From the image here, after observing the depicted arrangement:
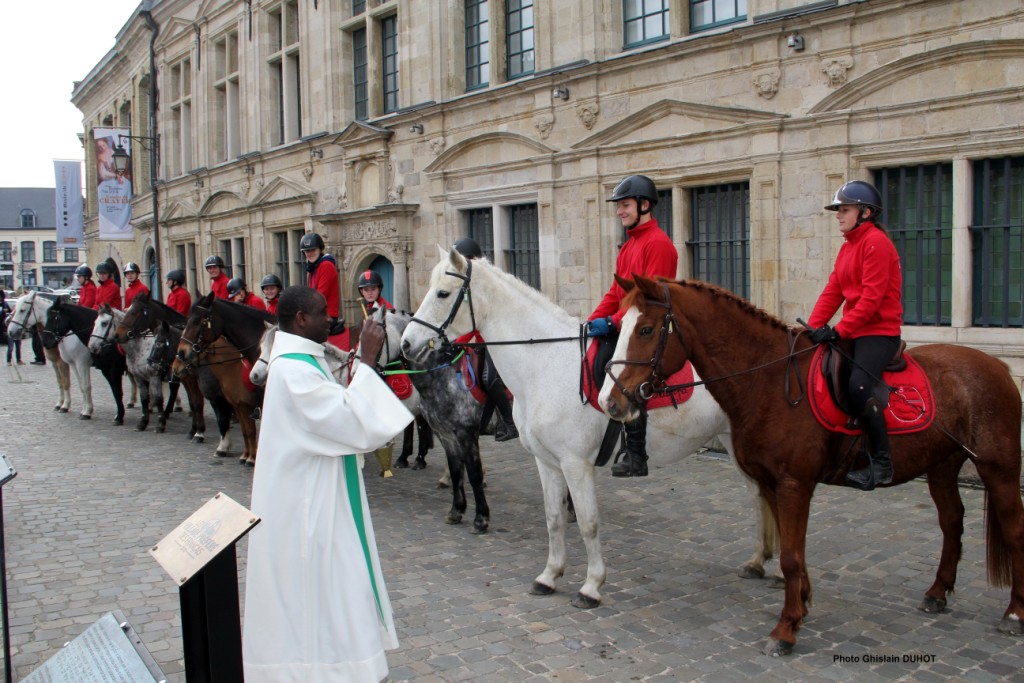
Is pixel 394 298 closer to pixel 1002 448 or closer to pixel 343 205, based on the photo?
pixel 343 205

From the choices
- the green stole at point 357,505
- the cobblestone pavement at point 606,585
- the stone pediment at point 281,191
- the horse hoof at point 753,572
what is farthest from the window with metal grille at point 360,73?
the green stole at point 357,505

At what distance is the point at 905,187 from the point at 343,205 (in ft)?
37.6

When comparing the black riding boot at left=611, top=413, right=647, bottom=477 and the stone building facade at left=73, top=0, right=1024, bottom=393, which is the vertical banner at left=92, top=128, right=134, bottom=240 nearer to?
the stone building facade at left=73, top=0, right=1024, bottom=393

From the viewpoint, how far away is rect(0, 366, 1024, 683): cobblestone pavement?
167 inches

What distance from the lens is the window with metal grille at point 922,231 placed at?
864 centimetres

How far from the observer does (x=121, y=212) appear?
2612 cm

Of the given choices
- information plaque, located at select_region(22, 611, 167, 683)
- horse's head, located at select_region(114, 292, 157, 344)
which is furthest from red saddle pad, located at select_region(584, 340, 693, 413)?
horse's head, located at select_region(114, 292, 157, 344)

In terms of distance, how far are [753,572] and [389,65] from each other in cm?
1385

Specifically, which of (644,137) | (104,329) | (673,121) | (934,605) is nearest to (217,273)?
(104,329)

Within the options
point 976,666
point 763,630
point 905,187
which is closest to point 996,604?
point 976,666

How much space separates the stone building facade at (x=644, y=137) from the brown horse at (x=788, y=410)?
4.07 m

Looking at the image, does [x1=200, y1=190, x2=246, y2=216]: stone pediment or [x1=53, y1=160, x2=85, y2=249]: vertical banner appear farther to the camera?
[x1=53, y1=160, x2=85, y2=249]: vertical banner

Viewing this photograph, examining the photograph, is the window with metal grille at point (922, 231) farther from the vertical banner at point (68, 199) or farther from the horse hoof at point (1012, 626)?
the vertical banner at point (68, 199)

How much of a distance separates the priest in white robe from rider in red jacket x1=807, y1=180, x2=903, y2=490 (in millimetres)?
2616
